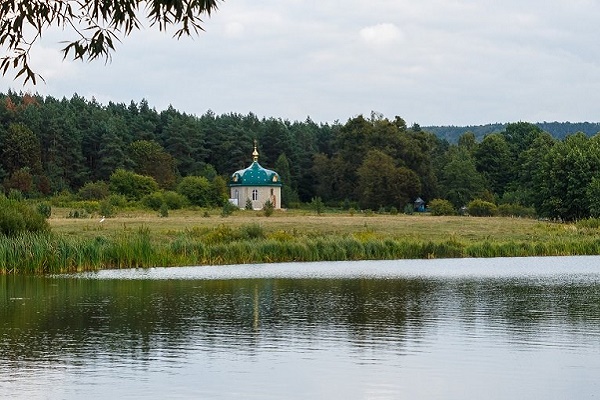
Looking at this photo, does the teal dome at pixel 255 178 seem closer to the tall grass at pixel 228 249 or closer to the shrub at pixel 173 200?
the shrub at pixel 173 200

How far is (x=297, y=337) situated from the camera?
22453 millimetres

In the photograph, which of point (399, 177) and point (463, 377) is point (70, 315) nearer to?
point (463, 377)

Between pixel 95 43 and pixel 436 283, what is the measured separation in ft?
88.8

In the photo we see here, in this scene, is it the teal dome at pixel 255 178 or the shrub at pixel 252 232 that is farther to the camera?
the teal dome at pixel 255 178

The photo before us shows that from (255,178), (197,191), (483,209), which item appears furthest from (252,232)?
(255,178)

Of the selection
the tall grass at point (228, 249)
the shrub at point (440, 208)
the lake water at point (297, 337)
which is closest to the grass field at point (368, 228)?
the tall grass at point (228, 249)

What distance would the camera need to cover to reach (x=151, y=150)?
111 meters

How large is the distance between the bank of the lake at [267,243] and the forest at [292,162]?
20.3 m

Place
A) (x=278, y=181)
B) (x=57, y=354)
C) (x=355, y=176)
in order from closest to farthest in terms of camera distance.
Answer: (x=57, y=354)
(x=278, y=181)
(x=355, y=176)

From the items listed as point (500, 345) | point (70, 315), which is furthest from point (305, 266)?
point (500, 345)

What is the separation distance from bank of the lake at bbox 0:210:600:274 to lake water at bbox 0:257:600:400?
1.75 metres

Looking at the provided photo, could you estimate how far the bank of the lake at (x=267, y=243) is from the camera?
39969mm

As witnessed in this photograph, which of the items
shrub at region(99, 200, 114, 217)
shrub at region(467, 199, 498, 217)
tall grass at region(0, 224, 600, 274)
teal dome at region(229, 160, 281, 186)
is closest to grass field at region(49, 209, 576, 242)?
shrub at region(99, 200, 114, 217)

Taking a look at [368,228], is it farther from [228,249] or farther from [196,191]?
[196,191]
